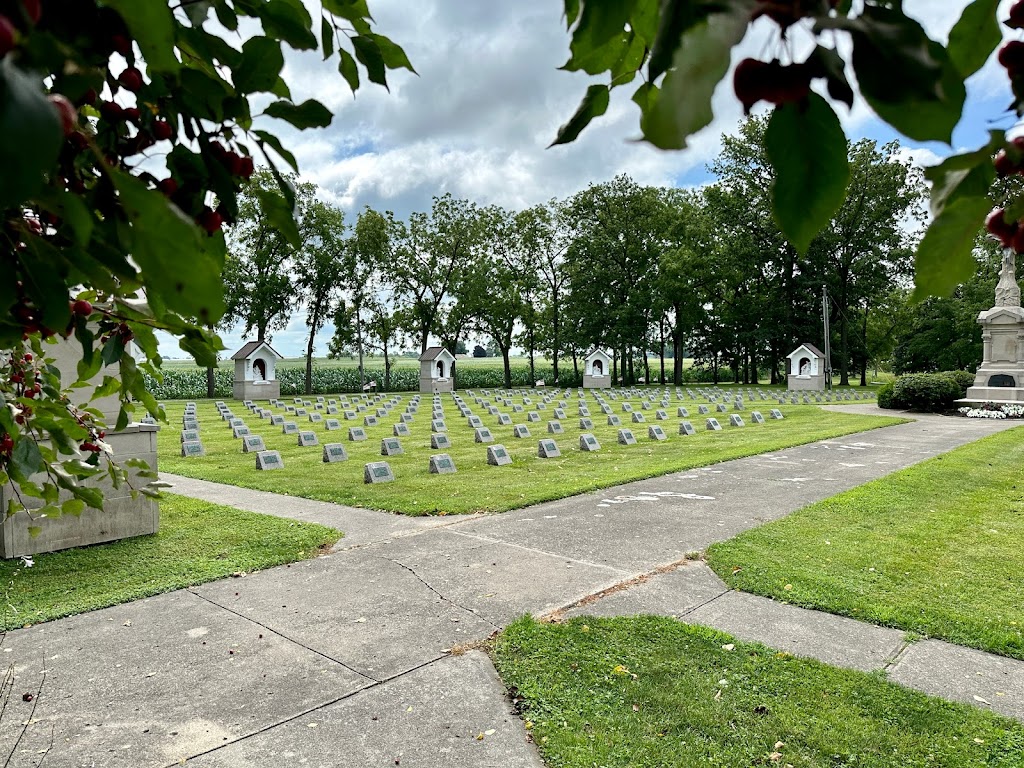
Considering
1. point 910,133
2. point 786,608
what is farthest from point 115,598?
point 910,133

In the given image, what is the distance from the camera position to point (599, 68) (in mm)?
1101

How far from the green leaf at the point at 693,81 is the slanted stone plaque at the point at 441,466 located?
12.6m

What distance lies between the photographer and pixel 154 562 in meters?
6.96

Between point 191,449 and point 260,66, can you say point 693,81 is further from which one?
point 191,449

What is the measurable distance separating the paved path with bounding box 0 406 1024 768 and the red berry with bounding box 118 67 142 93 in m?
3.29

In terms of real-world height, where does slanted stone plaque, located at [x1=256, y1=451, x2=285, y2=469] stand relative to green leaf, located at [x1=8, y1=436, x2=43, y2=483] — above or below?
below

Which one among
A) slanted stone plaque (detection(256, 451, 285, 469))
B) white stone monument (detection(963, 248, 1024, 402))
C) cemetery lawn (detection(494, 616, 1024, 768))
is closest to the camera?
cemetery lawn (detection(494, 616, 1024, 768))

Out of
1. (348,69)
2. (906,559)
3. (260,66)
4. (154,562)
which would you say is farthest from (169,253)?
(906,559)

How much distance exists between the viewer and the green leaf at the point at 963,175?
2.22 feet

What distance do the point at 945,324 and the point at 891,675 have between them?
167 feet

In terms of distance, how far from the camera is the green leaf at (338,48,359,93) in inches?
66.1

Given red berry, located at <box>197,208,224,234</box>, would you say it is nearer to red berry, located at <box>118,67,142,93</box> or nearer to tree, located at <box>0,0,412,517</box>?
tree, located at <box>0,0,412,517</box>

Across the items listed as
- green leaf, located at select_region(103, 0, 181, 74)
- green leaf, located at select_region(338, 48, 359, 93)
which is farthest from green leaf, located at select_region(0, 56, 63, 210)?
green leaf, located at select_region(338, 48, 359, 93)

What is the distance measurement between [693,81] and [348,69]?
1.39 metres
